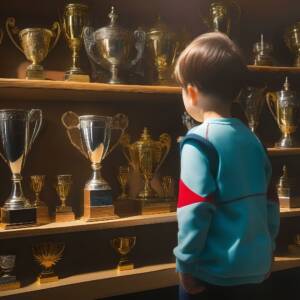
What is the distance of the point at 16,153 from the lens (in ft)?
4.89

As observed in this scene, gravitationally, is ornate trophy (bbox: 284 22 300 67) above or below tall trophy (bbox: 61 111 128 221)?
above

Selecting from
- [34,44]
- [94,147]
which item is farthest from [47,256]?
[34,44]

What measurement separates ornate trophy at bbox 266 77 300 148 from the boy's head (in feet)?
2.96

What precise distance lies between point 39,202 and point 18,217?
0.47ft

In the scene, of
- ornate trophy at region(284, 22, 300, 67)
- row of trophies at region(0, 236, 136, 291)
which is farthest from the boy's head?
ornate trophy at region(284, 22, 300, 67)

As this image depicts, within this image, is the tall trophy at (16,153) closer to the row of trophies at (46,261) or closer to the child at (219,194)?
the row of trophies at (46,261)

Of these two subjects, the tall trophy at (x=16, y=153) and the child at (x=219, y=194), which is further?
the tall trophy at (x=16, y=153)

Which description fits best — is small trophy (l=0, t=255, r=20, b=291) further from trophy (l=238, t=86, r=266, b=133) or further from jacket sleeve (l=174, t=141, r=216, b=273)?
trophy (l=238, t=86, r=266, b=133)

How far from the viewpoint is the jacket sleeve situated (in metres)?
1.00

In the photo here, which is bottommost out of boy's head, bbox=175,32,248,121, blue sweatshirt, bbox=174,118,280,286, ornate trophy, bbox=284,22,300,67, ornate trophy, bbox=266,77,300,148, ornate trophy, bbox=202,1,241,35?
blue sweatshirt, bbox=174,118,280,286

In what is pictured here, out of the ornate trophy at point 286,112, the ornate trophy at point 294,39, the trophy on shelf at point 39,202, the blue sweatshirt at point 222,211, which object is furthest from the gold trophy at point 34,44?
the ornate trophy at point 294,39

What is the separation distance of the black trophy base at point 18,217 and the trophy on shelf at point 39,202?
5 cm

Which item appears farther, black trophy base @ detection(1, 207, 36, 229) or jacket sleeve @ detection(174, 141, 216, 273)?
black trophy base @ detection(1, 207, 36, 229)

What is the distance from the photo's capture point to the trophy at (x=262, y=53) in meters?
1.93
